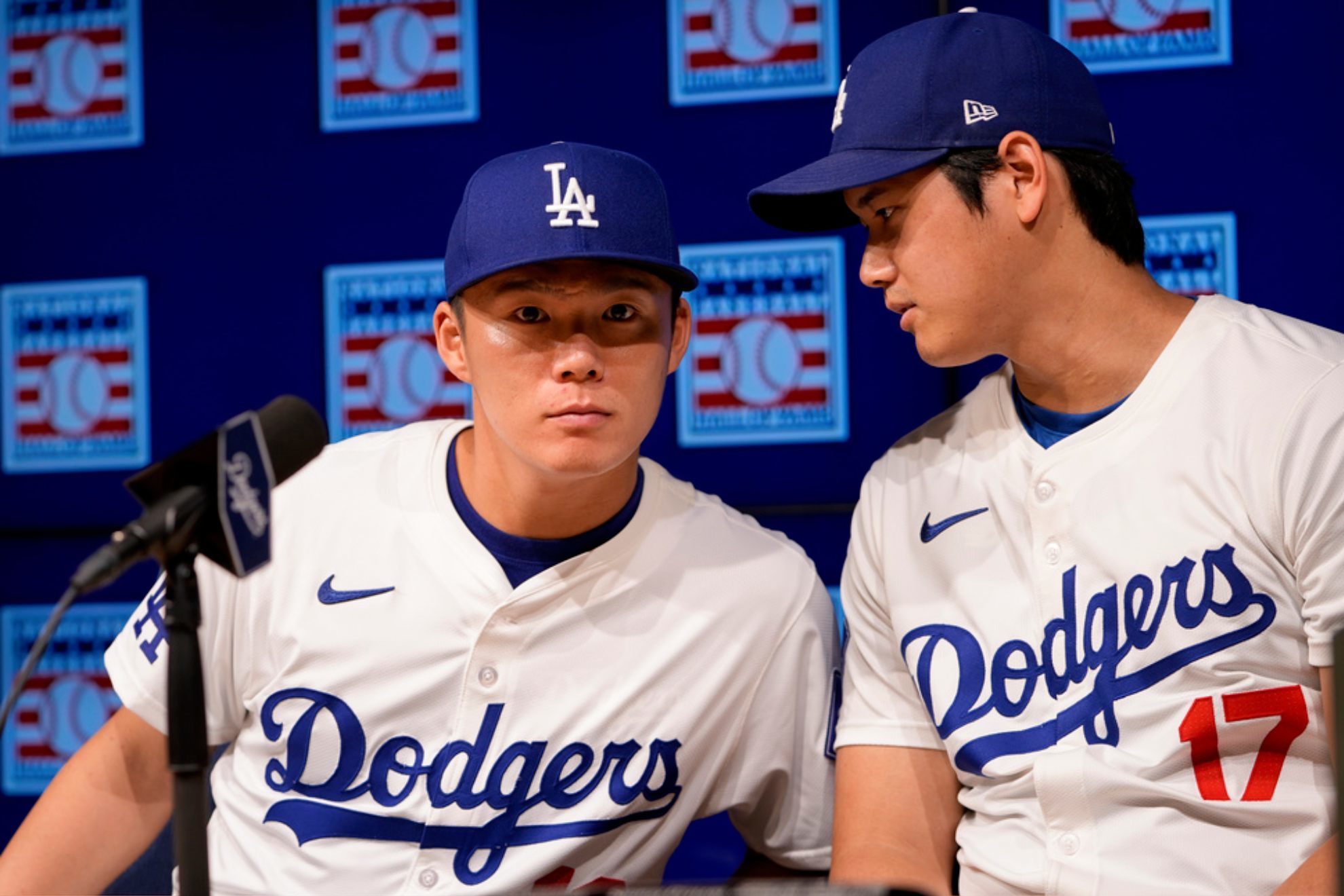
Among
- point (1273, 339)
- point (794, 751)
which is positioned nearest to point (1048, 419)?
point (1273, 339)

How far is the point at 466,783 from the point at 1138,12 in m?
1.55

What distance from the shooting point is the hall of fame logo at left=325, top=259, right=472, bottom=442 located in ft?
7.69

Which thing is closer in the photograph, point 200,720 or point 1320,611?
point 200,720

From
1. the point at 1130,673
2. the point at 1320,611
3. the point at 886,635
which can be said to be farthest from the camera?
the point at 886,635

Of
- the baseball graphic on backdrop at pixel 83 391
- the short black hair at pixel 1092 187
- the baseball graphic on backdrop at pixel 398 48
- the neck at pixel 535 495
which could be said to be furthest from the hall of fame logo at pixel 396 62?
the short black hair at pixel 1092 187

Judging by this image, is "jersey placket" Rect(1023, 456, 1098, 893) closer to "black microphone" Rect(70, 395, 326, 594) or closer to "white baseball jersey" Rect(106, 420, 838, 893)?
"white baseball jersey" Rect(106, 420, 838, 893)

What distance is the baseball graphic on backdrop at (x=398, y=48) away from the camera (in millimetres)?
2344

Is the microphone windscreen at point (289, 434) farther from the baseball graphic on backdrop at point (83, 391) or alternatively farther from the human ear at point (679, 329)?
the baseball graphic on backdrop at point (83, 391)

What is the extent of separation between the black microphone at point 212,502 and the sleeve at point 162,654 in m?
0.69

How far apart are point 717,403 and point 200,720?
1.39 meters

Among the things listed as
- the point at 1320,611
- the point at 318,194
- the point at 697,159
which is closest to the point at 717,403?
the point at 697,159

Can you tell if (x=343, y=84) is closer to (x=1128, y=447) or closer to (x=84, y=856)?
(x=84, y=856)

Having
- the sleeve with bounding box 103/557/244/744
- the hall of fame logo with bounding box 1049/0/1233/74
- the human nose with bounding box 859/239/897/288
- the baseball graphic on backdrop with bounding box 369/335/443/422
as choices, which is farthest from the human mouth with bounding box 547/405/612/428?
the hall of fame logo with bounding box 1049/0/1233/74

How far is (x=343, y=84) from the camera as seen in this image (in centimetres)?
237
